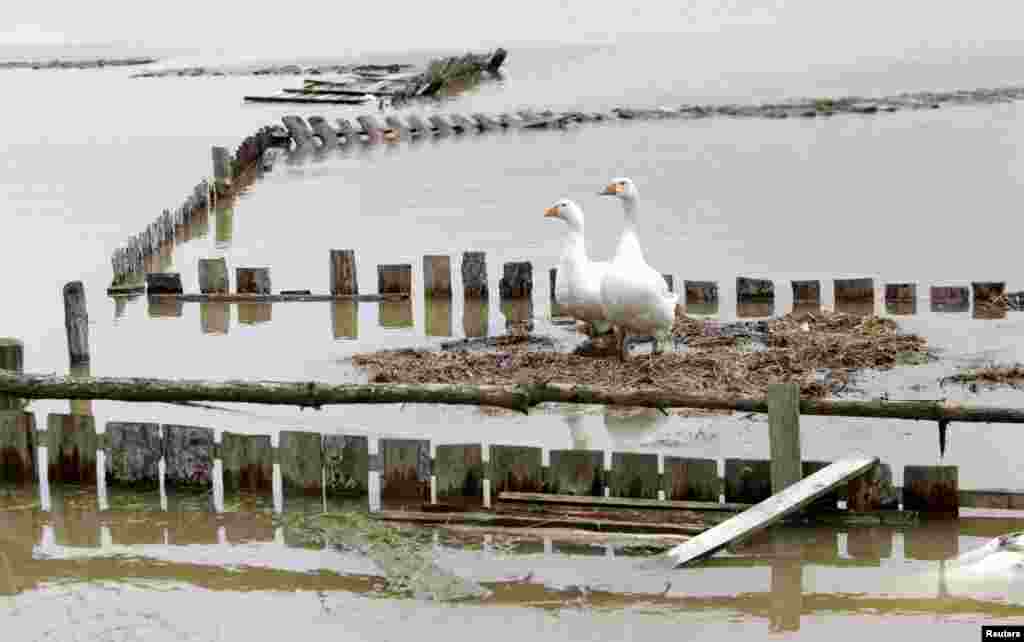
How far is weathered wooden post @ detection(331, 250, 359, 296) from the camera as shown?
18578 mm

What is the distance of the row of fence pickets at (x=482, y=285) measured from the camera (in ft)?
56.9

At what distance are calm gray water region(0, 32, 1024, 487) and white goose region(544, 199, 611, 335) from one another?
1.57 metres

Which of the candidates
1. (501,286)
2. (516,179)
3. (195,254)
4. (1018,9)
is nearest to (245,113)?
(516,179)

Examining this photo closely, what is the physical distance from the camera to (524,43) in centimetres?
7206

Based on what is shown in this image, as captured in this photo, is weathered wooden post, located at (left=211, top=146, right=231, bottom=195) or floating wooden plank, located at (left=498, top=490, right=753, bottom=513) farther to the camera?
weathered wooden post, located at (left=211, top=146, right=231, bottom=195)

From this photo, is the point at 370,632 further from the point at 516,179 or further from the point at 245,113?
the point at 245,113

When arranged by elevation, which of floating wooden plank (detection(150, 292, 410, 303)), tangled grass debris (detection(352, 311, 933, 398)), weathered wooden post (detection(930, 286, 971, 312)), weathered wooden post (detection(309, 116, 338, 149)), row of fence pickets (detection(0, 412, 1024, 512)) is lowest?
row of fence pickets (detection(0, 412, 1024, 512))

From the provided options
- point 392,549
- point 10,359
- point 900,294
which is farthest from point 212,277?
point 392,549

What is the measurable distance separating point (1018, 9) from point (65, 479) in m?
70.1

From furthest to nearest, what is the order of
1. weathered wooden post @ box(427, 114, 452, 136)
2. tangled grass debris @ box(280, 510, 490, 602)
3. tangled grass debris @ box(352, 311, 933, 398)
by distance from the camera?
weathered wooden post @ box(427, 114, 452, 136)
tangled grass debris @ box(352, 311, 933, 398)
tangled grass debris @ box(280, 510, 490, 602)

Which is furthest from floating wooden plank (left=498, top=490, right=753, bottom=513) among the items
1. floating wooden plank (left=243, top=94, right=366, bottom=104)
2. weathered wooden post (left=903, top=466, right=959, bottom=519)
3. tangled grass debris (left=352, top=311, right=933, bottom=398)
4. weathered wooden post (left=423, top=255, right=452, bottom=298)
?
floating wooden plank (left=243, top=94, right=366, bottom=104)

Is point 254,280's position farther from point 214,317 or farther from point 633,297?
point 633,297

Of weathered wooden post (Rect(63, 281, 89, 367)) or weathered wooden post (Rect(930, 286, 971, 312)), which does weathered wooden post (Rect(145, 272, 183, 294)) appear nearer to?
weathered wooden post (Rect(63, 281, 89, 367))

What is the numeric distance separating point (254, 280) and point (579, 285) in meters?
4.84
